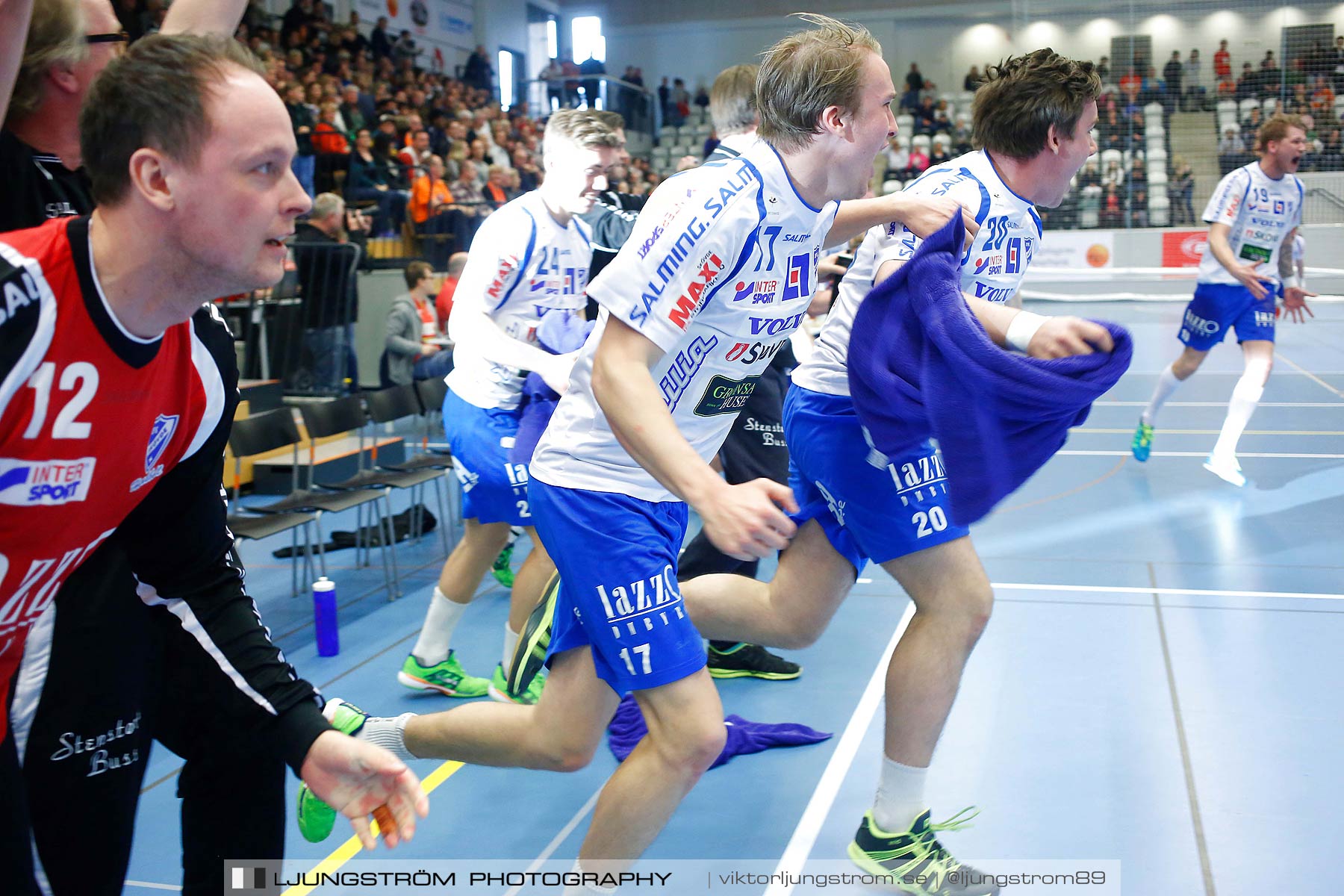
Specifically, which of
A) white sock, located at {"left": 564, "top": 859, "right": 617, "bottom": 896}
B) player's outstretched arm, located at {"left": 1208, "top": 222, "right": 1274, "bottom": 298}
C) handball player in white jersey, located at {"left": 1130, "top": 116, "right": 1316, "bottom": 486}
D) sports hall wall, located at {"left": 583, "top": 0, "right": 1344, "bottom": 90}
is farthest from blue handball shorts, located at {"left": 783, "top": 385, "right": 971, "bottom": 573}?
sports hall wall, located at {"left": 583, "top": 0, "right": 1344, "bottom": 90}

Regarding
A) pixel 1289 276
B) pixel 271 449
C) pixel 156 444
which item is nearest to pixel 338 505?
pixel 271 449

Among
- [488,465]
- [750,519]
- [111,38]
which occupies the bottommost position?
[488,465]

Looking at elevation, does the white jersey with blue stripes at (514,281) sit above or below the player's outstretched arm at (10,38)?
below

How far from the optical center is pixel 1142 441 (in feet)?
27.0

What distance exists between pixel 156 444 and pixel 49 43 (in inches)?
32.7

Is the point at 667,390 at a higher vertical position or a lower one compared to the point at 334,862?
higher

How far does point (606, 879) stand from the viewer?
8.42 ft

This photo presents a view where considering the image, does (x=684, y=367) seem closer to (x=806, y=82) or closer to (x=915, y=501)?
(x=806, y=82)

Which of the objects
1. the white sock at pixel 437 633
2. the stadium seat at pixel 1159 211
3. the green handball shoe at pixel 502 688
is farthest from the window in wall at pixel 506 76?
the green handball shoe at pixel 502 688

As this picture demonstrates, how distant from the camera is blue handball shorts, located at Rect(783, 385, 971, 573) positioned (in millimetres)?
2980

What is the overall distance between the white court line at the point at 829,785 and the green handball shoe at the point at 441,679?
1518mm

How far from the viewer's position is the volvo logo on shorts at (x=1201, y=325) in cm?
801

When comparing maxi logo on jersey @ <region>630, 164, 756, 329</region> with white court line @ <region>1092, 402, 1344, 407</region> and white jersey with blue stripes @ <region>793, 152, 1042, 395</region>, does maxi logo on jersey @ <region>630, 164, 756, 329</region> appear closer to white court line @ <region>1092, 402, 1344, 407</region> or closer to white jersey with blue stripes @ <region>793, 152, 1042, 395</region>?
white jersey with blue stripes @ <region>793, 152, 1042, 395</region>

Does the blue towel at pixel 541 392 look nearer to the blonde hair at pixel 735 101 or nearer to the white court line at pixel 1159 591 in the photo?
the blonde hair at pixel 735 101
